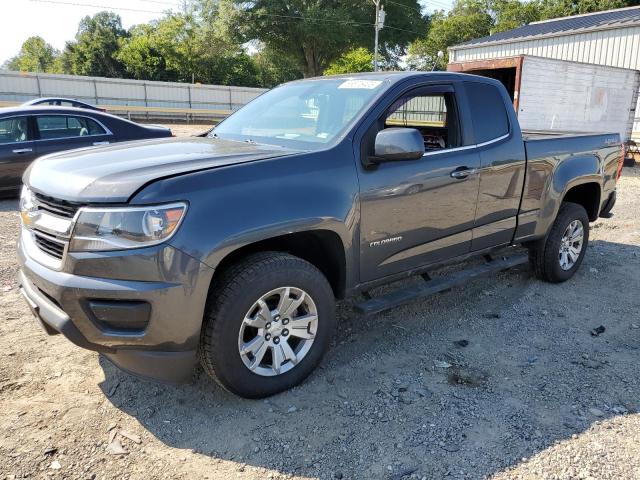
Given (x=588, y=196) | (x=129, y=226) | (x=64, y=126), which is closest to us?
(x=129, y=226)

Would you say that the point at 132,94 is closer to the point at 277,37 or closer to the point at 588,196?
the point at 277,37

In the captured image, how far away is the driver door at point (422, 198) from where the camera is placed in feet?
11.2

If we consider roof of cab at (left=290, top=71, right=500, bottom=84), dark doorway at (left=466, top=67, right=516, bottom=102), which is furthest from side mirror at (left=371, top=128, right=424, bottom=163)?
dark doorway at (left=466, top=67, right=516, bottom=102)

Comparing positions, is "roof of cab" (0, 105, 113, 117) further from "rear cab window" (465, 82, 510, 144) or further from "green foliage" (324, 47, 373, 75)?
"green foliage" (324, 47, 373, 75)

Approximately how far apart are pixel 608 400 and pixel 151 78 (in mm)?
58083

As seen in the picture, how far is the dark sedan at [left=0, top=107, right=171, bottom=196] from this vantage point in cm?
812

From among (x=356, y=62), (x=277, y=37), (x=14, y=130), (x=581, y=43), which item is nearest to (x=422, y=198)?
(x=14, y=130)

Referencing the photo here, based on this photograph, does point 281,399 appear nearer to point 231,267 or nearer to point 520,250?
point 231,267

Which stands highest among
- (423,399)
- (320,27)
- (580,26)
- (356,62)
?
(320,27)

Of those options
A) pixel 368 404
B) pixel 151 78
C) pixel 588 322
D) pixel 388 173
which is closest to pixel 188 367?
pixel 368 404

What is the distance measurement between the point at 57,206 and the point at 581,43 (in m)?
20.8

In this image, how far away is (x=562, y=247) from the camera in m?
5.30

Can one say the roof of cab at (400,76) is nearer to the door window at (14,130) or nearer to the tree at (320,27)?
the door window at (14,130)

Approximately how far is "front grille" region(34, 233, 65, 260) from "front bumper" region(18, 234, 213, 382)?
0.29 ft
